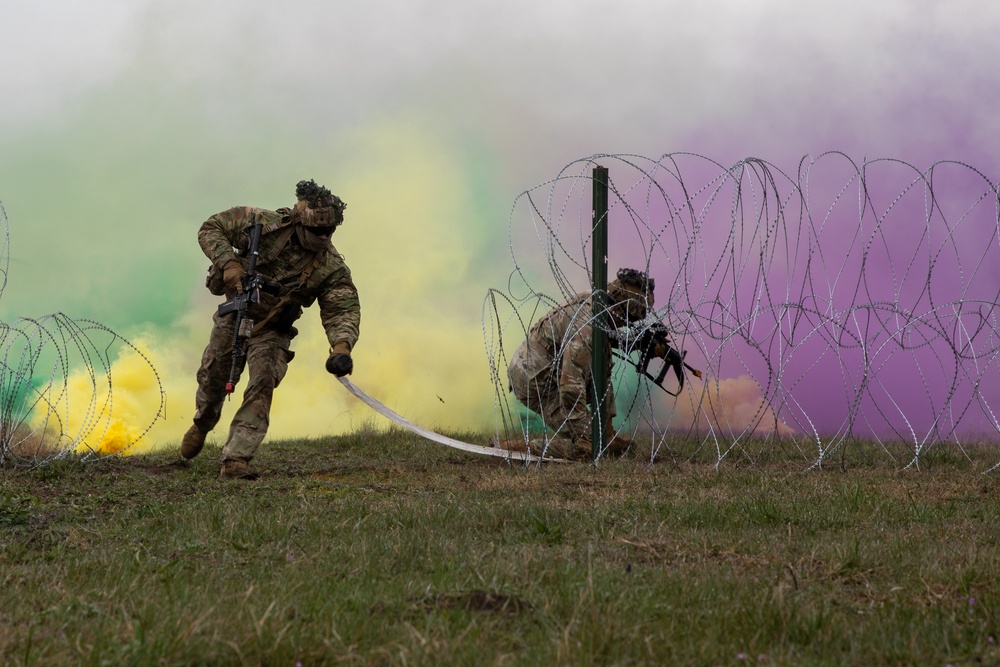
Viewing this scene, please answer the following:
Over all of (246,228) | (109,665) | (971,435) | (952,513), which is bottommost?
(109,665)

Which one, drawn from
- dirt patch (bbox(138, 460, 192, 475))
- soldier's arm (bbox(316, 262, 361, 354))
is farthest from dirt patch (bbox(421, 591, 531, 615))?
dirt patch (bbox(138, 460, 192, 475))

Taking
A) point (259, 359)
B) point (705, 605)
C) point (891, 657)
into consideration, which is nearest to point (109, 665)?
point (705, 605)

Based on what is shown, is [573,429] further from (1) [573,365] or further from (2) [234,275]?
(2) [234,275]

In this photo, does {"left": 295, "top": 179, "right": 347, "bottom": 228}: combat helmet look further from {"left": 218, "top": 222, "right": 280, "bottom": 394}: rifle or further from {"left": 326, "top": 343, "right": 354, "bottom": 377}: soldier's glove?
{"left": 326, "top": 343, "right": 354, "bottom": 377}: soldier's glove

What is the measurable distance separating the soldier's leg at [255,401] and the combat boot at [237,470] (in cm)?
A: 3

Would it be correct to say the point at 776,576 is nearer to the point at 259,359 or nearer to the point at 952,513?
the point at 952,513

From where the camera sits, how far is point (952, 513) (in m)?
6.42

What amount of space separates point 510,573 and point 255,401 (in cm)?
533

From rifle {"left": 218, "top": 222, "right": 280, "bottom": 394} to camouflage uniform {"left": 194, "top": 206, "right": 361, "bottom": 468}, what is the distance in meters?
0.10

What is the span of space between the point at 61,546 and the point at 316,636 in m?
2.75

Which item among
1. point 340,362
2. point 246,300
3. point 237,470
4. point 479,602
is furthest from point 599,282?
point 479,602

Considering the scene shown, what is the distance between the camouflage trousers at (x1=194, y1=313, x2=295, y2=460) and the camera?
9133mm

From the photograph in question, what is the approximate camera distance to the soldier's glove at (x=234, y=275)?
357 inches

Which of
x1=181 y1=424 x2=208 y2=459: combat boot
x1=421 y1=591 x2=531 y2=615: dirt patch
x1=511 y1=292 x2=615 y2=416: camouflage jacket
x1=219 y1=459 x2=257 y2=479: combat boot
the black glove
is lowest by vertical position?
x1=421 y1=591 x2=531 y2=615: dirt patch
